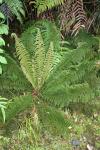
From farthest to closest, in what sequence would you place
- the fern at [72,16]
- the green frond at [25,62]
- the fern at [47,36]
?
the fern at [72,16]
the fern at [47,36]
the green frond at [25,62]

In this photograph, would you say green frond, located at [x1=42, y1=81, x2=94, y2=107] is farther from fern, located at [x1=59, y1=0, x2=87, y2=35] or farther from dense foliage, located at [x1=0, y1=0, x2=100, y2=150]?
fern, located at [x1=59, y1=0, x2=87, y2=35]

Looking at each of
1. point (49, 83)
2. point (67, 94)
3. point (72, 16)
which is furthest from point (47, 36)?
point (67, 94)

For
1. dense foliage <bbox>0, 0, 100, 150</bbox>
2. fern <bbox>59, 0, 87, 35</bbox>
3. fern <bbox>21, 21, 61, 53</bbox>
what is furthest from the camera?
fern <bbox>59, 0, 87, 35</bbox>

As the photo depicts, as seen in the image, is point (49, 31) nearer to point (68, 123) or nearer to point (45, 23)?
point (45, 23)

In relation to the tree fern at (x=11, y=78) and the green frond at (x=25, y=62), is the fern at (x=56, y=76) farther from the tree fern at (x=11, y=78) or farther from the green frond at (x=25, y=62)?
the tree fern at (x=11, y=78)

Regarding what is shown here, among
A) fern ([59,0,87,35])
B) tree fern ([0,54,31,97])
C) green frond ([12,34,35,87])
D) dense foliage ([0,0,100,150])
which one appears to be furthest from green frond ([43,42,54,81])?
fern ([59,0,87,35])

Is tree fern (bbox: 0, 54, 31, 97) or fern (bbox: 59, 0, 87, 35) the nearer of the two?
tree fern (bbox: 0, 54, 31, 97)

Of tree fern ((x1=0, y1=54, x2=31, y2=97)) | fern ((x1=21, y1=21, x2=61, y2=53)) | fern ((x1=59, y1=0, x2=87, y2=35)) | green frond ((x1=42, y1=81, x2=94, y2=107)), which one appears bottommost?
green frond ((x1=42, y1=81, x2=94, y2=107))

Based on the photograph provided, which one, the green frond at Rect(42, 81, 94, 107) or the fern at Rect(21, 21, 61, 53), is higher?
the fern at Rect(21, 21, 61, 53)

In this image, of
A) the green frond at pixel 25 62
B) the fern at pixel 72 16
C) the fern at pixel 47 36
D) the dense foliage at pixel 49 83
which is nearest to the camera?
the dense foliage at pixel 49 83

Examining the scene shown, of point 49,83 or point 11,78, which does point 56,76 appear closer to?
point 49,83

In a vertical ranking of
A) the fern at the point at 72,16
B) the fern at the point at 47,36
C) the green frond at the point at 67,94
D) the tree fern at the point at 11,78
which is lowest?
the green frond at the point at 67,94

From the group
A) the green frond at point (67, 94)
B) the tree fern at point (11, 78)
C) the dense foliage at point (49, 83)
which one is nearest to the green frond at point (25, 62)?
the dense foliage at point (49, 83)

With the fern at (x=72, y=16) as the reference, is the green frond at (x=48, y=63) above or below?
below
